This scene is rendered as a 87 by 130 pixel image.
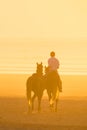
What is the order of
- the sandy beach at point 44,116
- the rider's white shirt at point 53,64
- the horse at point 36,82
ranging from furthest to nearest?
the rider's white shirt at point 53,64, the horse at point 36,82, the sandy beach at point 44,116

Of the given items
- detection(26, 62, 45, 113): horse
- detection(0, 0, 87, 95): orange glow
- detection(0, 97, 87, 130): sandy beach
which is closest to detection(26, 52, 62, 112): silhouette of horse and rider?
detection(26, 62, 45, 113): horse

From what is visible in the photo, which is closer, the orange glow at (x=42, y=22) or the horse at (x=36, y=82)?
the horse at (x=36, y=82)

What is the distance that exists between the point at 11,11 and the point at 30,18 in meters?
8.10

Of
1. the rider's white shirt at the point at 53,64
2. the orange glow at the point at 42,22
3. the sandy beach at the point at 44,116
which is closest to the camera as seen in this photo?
the sandy beach at the point at 44,116

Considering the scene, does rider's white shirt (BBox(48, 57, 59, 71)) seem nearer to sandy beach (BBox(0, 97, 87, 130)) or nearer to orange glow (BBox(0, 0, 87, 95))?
sandy beach (BBox(0, 97, 87, 130))

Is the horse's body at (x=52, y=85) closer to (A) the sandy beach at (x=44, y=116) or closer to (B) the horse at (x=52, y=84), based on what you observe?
(B) the horse at (x=52, y=84)

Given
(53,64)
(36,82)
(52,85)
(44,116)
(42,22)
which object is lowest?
(44,116)

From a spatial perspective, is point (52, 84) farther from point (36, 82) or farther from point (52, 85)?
point (36, 82)

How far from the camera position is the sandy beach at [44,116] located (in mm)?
18828

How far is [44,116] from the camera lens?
2242cm

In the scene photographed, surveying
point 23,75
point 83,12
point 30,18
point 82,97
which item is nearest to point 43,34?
point 30,18

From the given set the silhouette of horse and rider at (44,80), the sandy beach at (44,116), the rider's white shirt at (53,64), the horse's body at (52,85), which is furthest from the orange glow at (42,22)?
the rider's white shirt at (53,64)

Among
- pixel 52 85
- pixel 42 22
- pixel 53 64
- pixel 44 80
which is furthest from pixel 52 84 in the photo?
pixel 42 22

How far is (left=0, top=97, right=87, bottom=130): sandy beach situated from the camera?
61.8 ft
